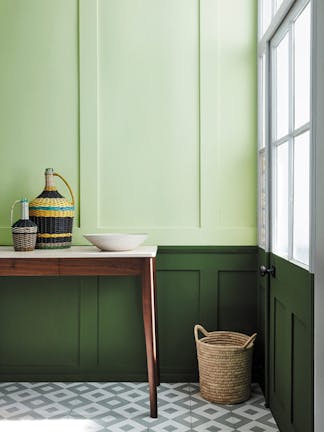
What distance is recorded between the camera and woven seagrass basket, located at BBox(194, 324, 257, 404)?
10.4ft

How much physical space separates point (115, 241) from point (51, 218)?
1.61 feet

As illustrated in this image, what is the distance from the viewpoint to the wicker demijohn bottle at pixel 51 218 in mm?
3250

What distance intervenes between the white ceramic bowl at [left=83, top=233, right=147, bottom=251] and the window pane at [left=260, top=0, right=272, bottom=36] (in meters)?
1.50

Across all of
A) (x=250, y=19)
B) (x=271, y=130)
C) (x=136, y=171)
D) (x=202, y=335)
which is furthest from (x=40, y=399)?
(x=250, y=19)

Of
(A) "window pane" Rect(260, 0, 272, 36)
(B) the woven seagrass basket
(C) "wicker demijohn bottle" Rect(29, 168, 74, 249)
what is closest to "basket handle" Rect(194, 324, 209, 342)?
(B) the woven seagrass basket

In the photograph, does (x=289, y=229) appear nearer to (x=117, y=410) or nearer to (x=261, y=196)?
(x=261, y=196)

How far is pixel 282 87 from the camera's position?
2.83m

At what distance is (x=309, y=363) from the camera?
2.11 metres

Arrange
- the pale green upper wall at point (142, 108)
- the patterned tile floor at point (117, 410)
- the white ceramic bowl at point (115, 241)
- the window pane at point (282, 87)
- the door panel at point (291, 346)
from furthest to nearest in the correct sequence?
the pale green upper wall at point (142, 108), the white ceramic bowl at point (115, 241), the patterned tile floor at point (117, 410), the window pane at point (282, 87), the door panel at point (291, 346)

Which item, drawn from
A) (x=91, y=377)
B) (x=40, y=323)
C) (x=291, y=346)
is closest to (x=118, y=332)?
(x=91, y=377)

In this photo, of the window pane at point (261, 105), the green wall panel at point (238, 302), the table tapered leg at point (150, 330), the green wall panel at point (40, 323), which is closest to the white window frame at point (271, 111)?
the window pane at point (261, 105)

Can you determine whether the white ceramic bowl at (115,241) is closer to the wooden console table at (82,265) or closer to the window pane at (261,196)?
the wooden console table at (82,265)

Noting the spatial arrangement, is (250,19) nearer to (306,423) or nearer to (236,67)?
(236,67)

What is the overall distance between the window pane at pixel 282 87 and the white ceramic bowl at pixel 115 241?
38.7 inches
